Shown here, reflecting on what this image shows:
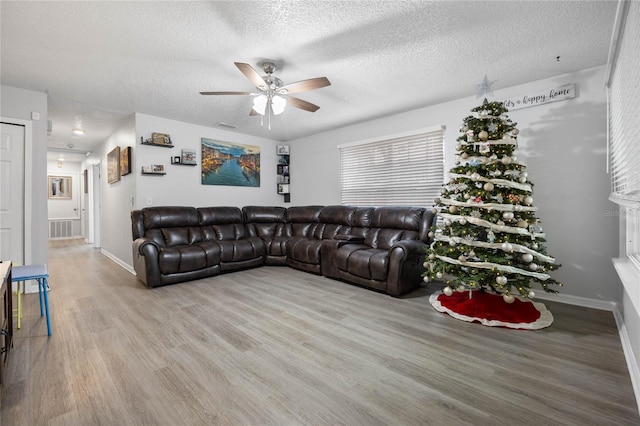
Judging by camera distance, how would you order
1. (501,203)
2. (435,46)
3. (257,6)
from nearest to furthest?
(257,6), (435,46), (501,203)

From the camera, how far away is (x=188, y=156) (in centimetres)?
485

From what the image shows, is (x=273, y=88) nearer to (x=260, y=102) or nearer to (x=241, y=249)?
(x=260, y=102)

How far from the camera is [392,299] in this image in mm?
3195

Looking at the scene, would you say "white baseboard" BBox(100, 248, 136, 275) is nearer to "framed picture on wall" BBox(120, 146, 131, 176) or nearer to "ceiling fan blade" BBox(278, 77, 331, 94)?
"framed picture on wall" BBox(120, 146, 131, 176)

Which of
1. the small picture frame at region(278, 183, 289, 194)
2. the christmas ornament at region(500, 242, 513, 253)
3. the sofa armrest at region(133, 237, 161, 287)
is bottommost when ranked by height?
the sofa armrest at region(133, 237, 161, 287)

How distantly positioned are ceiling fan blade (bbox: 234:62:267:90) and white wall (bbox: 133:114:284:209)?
105 inches

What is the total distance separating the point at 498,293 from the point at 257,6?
332 centimetres

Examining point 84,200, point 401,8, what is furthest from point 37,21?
point 84,200

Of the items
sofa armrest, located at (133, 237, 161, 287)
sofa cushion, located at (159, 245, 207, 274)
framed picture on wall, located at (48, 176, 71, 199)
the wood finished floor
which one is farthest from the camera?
framed picture on wall, located at (48, 176, 71, 199)

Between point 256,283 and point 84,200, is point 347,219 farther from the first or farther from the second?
point 84,200

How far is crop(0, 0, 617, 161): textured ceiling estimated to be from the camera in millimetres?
2047

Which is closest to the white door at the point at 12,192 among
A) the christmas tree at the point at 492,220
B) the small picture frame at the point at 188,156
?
the small picture frame at the point at 188,156

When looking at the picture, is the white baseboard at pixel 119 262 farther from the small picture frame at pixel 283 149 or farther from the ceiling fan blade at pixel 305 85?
the ceiling fan blade at pixel 305 85

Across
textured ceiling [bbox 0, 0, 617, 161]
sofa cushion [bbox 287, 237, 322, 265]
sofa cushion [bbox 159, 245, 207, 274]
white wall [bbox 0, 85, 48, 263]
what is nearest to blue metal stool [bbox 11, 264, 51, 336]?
sofa cushion [bbox 159, 245, 207, 274]
